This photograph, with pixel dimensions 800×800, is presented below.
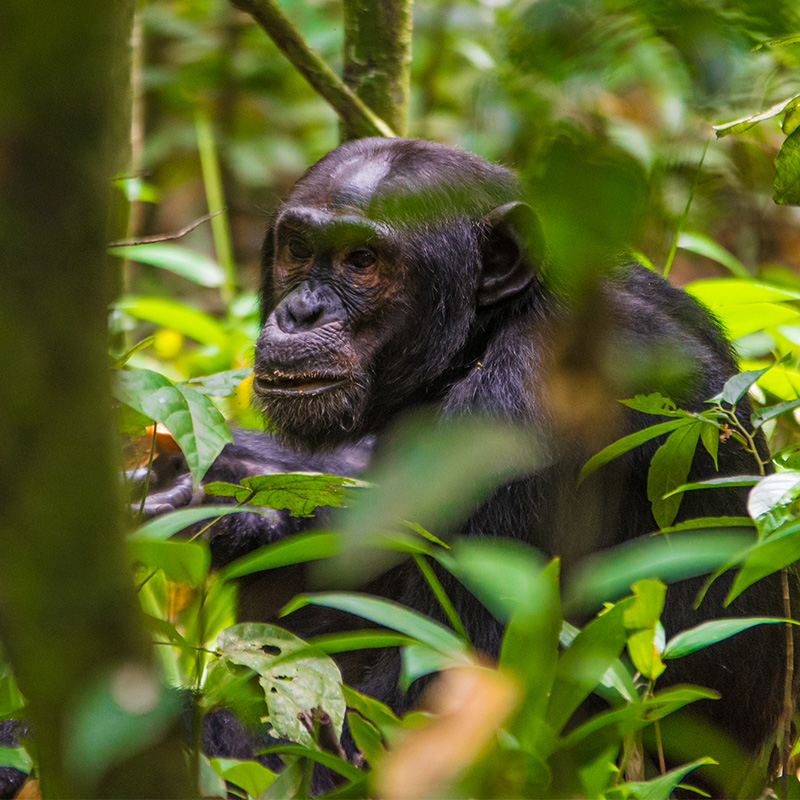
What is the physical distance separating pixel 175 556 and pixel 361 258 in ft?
5.73

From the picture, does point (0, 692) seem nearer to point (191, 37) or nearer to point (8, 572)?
point (8, 572)

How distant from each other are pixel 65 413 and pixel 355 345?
2.23 metres

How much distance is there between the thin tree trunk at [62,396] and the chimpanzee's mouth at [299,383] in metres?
1.94

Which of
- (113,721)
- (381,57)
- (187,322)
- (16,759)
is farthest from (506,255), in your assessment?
(113,721)

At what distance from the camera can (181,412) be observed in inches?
79.4

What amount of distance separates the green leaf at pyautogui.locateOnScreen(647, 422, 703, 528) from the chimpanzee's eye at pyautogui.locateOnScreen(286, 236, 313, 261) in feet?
5.05

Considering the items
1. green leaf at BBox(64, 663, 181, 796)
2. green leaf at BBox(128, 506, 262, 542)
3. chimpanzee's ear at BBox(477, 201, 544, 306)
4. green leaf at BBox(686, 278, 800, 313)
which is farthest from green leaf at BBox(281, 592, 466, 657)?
green leaf at BBox(686, 278, 800, 313)

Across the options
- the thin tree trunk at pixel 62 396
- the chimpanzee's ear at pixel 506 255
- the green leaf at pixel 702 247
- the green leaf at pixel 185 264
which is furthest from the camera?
the green leaf at pixel 185 264

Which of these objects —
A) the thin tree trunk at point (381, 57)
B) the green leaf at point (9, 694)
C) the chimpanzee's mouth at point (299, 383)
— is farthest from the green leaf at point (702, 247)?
the green leaf at point (9, 694)

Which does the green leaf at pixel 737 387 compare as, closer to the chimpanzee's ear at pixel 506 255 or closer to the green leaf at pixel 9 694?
the chimpanzee's ear at pixel 506 255

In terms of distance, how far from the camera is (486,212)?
3.07 metres

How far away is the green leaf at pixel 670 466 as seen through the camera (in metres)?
2.09

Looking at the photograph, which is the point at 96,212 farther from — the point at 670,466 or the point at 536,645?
the point at 670,466

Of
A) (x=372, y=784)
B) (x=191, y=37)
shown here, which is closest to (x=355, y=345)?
(x=372, y=784)
